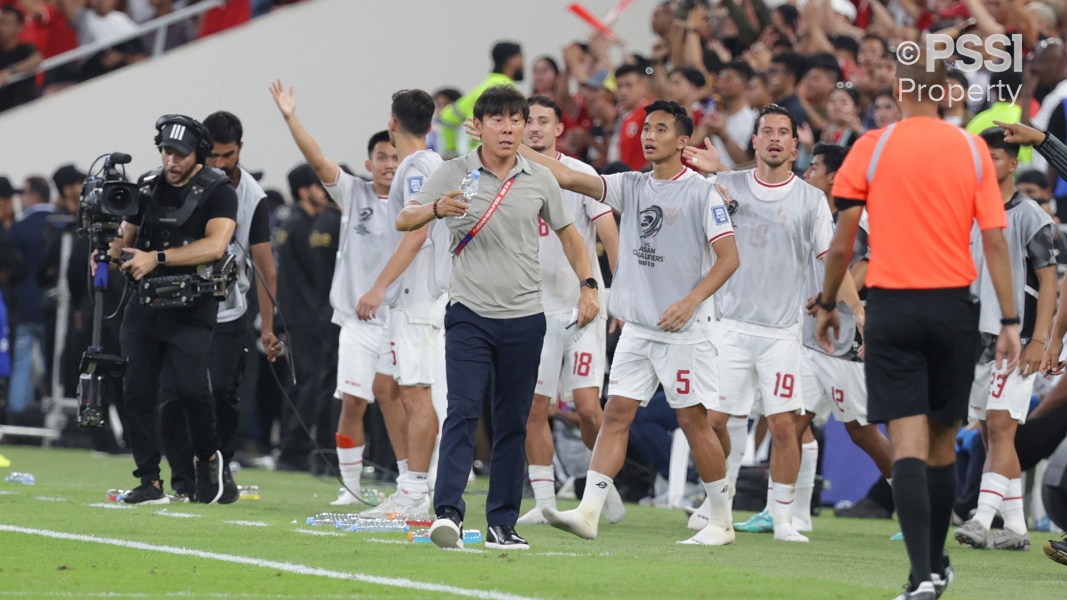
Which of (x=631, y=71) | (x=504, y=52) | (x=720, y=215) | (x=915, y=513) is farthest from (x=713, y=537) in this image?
(x=504, y=52)

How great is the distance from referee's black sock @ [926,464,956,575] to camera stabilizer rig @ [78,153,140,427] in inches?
209

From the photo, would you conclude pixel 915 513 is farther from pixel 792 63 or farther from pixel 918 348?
pixel 792 63

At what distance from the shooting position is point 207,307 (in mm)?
9555

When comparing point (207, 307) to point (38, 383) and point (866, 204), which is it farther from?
point (38, 383)

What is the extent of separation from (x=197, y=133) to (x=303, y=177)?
18.7 feet

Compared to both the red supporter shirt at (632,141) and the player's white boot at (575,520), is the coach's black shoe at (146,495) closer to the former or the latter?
the player's white boot at (575,520)

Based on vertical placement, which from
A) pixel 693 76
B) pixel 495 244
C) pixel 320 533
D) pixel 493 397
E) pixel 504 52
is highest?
pixel 504 52

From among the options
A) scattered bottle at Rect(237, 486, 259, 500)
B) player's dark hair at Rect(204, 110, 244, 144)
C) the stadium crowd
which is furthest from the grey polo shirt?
scattered bottle at Rect(237, 486, 259, 500)

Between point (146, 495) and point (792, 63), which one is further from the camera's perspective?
point (792, 63)

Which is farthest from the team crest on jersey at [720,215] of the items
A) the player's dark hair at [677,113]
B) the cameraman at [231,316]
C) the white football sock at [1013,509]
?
the cameraman at [231,316]

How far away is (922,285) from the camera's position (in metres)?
5.74

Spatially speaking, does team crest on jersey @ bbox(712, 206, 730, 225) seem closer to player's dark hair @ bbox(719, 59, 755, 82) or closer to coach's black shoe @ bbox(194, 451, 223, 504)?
coach's black shoe @ bbox(194, 451, 223, 504)

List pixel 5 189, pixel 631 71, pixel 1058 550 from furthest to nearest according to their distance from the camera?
pixel 5 189
pixel 631 71
pixel 1058 550

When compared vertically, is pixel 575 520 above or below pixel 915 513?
below
